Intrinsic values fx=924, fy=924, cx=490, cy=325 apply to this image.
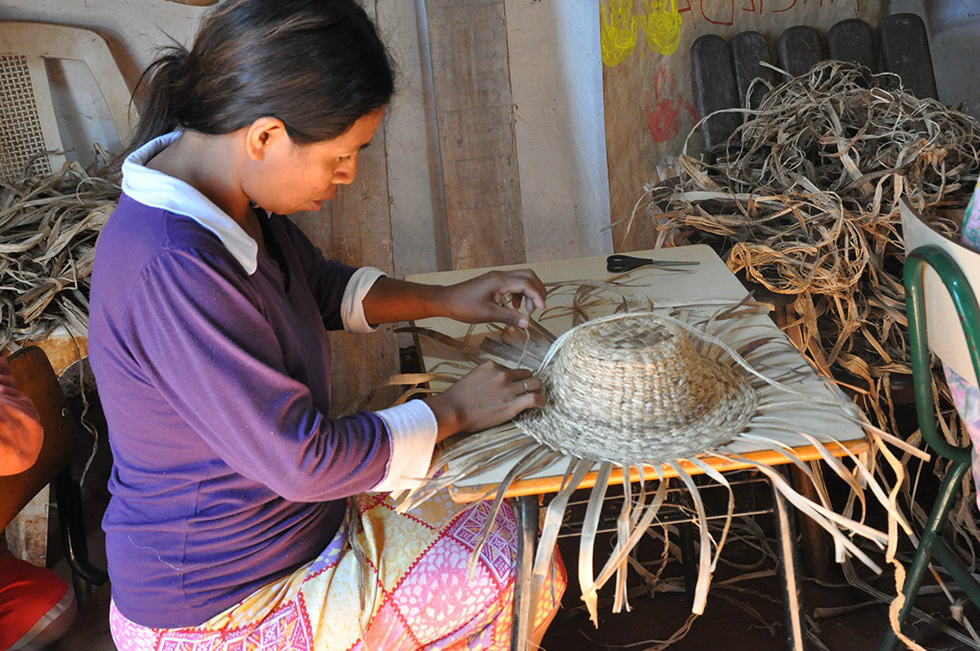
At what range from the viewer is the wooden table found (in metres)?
1.24

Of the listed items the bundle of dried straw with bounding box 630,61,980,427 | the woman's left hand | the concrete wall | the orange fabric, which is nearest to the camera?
the woman's left hand

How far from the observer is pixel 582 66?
301cm

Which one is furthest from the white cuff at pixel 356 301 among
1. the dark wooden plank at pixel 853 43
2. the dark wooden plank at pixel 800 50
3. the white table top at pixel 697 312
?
the dark wooden plank at pixel 853 43

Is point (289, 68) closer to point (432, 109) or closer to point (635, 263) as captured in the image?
point (635, 263)

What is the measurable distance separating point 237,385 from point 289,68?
→ 1.34 ft

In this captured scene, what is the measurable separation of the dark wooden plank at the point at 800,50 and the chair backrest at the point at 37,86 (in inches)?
80.9

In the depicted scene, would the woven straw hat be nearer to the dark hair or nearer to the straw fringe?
the straw fringe

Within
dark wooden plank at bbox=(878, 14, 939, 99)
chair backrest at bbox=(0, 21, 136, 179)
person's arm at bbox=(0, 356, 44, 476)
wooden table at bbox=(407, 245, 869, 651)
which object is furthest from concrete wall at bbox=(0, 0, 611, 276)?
person's arm at bbox=(0, 356, 44, 476)

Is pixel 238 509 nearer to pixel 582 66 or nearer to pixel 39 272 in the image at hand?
pixel 39 272

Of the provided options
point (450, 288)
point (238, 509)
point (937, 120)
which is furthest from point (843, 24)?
point (238, 509)

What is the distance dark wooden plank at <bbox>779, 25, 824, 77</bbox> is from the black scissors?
1357 mm

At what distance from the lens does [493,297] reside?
173 cm

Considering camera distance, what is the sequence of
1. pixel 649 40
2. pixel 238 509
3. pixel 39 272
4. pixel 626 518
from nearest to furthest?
pixel 626 518
pixel 238 509
pixel 39 272
pixel 649 40

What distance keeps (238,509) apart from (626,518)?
1.81 feet
